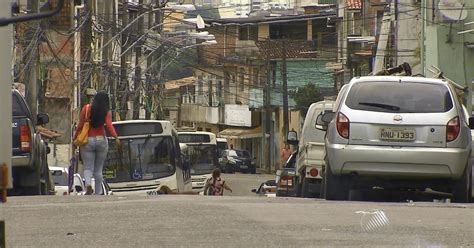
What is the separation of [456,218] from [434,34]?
2623 cm

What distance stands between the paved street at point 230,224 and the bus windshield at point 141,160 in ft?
56.2

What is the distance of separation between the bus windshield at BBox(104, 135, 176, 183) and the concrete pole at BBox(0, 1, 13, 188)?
23.9m

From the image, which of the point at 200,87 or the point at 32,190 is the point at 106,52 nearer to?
the point at 32,190

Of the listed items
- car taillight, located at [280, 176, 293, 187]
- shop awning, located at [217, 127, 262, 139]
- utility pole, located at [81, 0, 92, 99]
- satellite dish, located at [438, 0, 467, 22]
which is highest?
satellite dish, located at [438, 0, 467, 22]

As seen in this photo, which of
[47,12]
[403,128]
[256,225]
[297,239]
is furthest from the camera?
[403,128]

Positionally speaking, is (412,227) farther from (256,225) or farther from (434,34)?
(434,34)

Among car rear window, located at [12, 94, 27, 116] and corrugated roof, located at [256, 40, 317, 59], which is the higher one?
corrugated roof, located at [256, 40, 317, 59]

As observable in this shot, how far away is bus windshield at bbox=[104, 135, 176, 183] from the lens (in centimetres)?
3209

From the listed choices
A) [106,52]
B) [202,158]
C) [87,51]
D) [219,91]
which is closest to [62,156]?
[106,52]

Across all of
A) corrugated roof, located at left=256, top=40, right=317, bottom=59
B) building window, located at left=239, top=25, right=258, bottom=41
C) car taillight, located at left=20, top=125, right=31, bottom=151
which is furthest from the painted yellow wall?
car taillight, located at left=20, top=125, right=31, bottom=151

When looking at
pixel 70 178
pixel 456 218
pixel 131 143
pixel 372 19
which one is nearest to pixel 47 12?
pixel 456 218

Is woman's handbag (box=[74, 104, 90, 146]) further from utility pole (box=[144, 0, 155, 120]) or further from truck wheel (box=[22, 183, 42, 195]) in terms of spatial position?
utility pole (box=[144, 0, 155, 120])

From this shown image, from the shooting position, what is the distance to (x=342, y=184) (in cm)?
1578

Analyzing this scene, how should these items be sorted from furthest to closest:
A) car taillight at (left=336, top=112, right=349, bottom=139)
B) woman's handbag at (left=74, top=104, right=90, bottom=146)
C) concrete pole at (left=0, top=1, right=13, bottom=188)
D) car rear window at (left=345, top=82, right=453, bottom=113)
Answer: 1. woman's handbag at (left=74, top=104, right=90, bottom=146)
2. car rear window at (left=345, top=82, right=453, bottom=113)
3. car taillight at (left=336, top=112, right=349, bottom=139)
4. concrete pole at (left=0, top=1, right=13, bottom=188)
